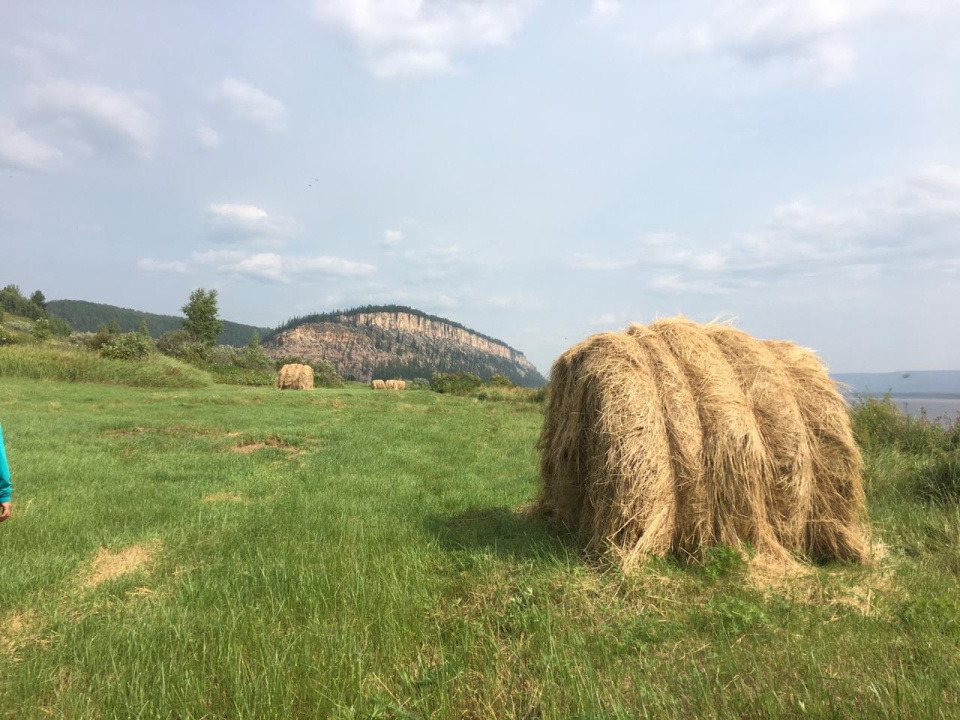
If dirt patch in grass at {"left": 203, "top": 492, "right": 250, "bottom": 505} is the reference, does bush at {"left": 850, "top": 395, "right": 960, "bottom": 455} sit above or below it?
above

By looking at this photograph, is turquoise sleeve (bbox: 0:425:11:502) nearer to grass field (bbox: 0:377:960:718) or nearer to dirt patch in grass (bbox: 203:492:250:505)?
grass field (bbox: 0:377:960:718)

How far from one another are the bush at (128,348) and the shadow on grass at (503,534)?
36.3m

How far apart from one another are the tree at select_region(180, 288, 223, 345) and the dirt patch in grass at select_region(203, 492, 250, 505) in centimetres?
6364

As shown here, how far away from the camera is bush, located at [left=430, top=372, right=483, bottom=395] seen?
1932 inches

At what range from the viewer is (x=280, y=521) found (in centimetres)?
694

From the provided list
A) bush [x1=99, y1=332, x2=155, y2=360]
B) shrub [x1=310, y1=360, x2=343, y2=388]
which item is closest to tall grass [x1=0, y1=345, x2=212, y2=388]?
bush [x1=99, y1=332, x2=155, y2=360]

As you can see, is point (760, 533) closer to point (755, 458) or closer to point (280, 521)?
point (755, 458)

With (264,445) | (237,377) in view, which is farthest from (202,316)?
(264,445)

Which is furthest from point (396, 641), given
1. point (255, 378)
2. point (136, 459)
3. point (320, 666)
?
point (255, 378)

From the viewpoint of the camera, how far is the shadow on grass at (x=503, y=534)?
5625 millimetres

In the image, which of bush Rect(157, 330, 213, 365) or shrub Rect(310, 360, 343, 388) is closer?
bush Rect(157, 330, 213, 365)

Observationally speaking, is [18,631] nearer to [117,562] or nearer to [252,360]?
[117,562]

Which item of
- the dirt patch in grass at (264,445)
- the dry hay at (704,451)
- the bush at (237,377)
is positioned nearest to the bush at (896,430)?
the dry hay at (704,451)

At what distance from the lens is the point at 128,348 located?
3572 cm
